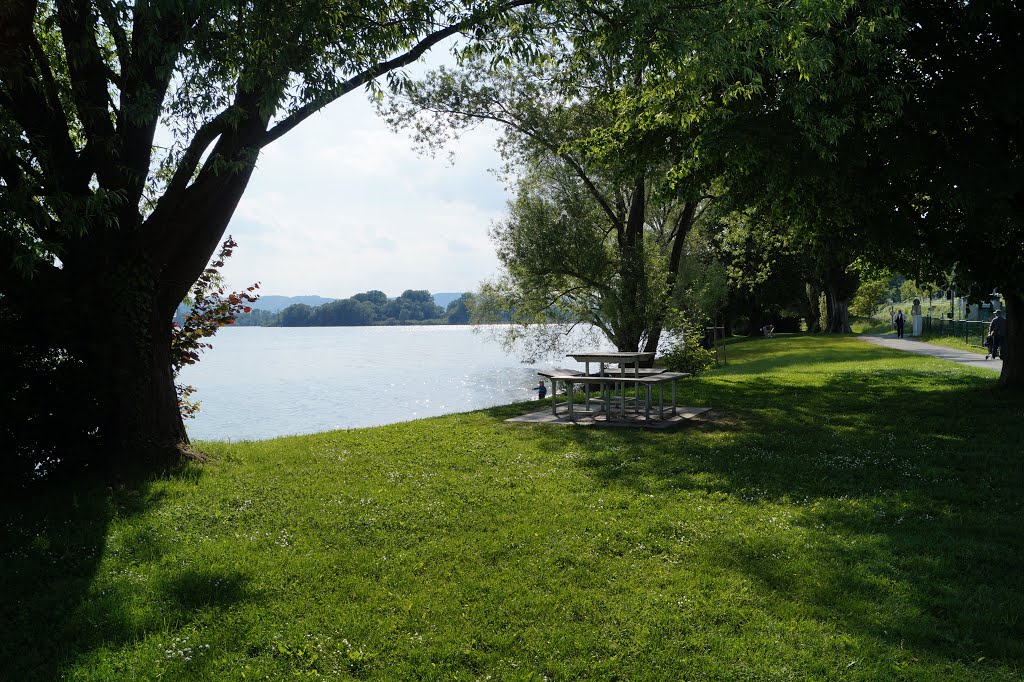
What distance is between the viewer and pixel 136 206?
9164mm

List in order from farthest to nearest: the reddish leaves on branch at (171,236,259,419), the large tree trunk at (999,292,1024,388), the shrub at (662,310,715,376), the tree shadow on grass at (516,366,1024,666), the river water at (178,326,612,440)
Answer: the river water at (178,326,612,440)
the shrub at (662,310,715,376)
the large tree trunk at (999,292,1024,388)
the reddish leaves on branch at (171,236,259,419)
the tree shadow on grass at (516,366,1024,666)

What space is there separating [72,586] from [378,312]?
144 meters

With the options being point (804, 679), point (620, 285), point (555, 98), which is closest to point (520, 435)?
point (804, 679)

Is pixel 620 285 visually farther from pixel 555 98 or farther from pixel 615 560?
pixel 615 560

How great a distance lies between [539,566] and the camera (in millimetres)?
5793

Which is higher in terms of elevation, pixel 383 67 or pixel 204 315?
pixel 383 67

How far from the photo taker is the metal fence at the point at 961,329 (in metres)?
32.6

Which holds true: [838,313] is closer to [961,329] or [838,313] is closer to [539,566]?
[961,329]

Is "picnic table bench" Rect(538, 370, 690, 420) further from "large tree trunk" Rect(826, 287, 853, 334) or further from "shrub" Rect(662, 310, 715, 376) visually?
"large tree trunk" Rect(826, 287, 853, 334)

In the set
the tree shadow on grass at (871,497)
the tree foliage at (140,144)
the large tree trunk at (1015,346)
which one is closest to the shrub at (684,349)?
the tree shadow on grass at (871,497)

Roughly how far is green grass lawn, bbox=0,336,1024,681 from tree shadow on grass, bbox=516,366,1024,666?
33 mm

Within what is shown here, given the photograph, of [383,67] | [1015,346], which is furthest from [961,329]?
[383,67]

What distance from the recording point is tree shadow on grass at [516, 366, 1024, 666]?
491 cm

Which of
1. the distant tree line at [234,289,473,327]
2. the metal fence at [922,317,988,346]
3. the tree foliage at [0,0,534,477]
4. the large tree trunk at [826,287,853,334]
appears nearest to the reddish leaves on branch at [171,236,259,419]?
the tree foliage at [0,0,534,477]
